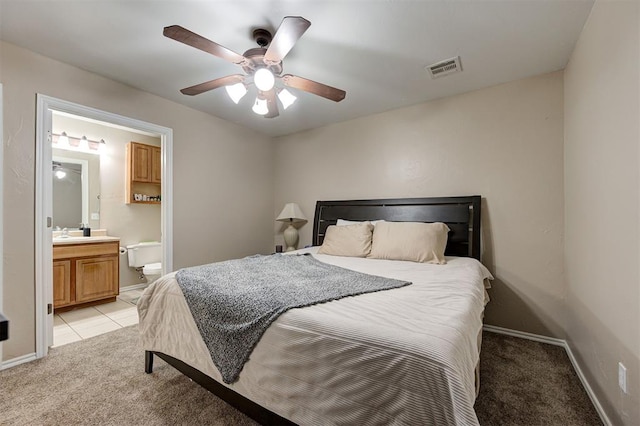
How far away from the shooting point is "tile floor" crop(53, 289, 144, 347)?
262 cm

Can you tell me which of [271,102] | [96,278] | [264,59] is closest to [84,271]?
[96,278]

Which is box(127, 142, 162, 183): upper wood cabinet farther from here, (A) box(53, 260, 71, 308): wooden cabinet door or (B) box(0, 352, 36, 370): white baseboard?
(B) box(0, 352, 36, 370): white baseboard

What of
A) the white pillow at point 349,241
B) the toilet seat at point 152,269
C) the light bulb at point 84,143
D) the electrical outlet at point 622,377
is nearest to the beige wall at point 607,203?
the electrical outlet at point 622,377

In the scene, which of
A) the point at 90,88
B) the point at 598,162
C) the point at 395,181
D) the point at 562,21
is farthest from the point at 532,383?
the point at 90,88

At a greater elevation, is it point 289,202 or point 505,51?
point 505,51

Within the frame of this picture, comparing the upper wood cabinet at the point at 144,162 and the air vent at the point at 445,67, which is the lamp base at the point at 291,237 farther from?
the air vent at the point at 445,67

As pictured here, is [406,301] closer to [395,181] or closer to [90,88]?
[395,181]

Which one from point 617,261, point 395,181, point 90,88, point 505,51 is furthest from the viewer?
point 395,181

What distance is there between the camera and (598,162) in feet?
5.21

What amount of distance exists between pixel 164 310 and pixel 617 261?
2526mm

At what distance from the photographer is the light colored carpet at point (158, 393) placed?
1504 millimetres

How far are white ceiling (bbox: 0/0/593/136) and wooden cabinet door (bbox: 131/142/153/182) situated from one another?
67.4 inches

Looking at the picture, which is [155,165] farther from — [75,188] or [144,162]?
[75,188]

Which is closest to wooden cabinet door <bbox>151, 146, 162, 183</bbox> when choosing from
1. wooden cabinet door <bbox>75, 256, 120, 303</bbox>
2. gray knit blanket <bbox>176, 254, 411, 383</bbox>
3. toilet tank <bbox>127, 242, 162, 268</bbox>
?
toilet tank <bbox>127, 242, 162, 268</bbox>
